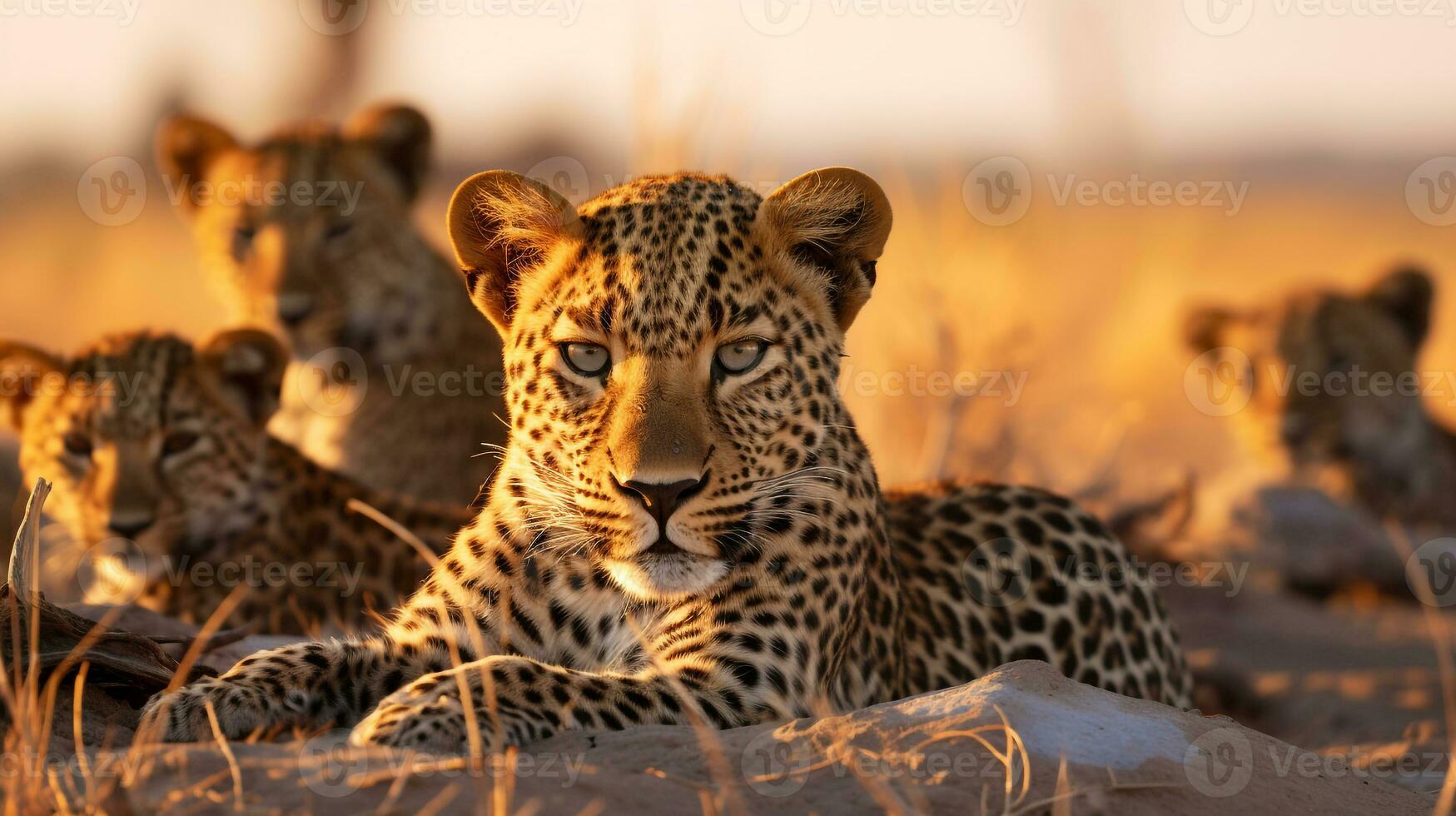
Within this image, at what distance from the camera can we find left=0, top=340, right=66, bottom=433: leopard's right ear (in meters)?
7.46

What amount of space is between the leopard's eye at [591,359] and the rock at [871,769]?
117cm

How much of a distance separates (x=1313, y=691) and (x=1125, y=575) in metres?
2.39
